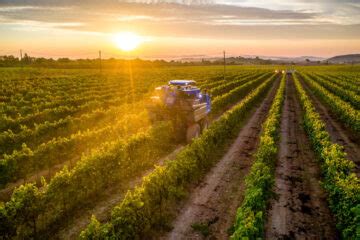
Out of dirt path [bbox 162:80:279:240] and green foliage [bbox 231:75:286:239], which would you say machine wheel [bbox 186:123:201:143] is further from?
green foliage [bbox 231:75:286:239]

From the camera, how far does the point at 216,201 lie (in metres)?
12.0

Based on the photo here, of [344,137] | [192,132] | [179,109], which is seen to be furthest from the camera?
[344,137]

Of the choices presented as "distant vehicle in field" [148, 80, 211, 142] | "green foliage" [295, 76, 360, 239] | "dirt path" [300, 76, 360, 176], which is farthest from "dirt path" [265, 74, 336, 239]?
"distant vehicle in field" [148, 80, 211, 142]

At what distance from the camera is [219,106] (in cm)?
3262

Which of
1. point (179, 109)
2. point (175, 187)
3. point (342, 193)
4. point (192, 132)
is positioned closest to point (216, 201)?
point (175, 187)

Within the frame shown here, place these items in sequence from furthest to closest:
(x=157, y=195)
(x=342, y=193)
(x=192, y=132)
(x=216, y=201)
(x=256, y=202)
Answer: (x=192, y=132)
(x=216, y=201)
(x=157, y=195)
(x=342, y=193)
(x=256, y=202)

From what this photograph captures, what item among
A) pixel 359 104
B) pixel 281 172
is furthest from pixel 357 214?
pixel 359 104

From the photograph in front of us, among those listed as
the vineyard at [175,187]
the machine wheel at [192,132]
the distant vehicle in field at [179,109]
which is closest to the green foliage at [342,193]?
the vineyard at [175,187]

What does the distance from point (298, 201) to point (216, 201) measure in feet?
9.25

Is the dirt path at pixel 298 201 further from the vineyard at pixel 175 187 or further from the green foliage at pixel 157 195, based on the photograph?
the green foliage at pixel 157 195

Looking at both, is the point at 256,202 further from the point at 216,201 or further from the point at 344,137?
the point at 344,137

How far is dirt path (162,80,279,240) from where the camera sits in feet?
33.2

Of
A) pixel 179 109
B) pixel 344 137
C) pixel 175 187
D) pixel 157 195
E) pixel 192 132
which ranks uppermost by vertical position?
pixel 179 109

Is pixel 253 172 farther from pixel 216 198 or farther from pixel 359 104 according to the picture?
pixel 359 104
